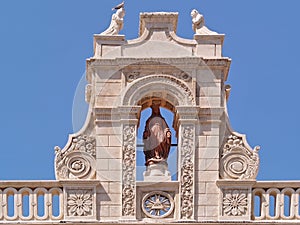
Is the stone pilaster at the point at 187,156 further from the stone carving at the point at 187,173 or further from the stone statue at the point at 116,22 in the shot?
the stone statue at the point at 116,22

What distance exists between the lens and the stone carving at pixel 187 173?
48.2 m

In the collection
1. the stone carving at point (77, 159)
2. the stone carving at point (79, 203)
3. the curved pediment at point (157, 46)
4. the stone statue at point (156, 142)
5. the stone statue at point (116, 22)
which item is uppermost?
the stone statue at point (116, 22)

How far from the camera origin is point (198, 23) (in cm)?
4959

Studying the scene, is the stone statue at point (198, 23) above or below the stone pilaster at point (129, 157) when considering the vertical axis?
above

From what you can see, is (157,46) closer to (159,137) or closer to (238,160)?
(159,137)

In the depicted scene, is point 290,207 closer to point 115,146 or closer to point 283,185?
point 283,185

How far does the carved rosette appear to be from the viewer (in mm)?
48219

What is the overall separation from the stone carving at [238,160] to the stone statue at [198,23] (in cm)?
225

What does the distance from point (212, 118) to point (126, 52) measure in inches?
85.0

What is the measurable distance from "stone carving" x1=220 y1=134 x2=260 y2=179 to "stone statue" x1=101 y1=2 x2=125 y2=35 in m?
3.16

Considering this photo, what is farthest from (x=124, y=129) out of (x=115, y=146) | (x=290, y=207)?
(x=290, y=207)

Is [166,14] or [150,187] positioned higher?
[166,14]

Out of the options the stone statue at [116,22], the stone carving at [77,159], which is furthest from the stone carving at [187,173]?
the stone statue at [116,22]

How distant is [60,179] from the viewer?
1903 inches
